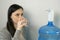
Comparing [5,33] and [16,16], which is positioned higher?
[16,16]

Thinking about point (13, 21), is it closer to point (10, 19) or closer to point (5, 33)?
point (10, 19)

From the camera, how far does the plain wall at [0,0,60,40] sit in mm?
1729

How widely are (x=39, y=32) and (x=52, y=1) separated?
397 mm

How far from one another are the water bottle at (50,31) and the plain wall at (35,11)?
0.10 m

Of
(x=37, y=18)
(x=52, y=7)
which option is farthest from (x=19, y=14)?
(x=52, y=7)

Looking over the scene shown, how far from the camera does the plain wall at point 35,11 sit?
1.73 m

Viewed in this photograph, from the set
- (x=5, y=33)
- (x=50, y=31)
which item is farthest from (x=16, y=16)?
(x=50, y=31)

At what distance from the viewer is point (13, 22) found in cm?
168

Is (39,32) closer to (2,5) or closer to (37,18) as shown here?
(37,18)

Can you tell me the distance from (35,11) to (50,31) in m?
0.32

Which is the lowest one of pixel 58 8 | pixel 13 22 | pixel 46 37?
pixel 46 37

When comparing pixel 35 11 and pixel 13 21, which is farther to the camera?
pixel 35 11

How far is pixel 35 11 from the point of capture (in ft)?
5.83

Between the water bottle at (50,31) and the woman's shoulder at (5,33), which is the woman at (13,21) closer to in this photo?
the woman's shoulder at (5,33)
